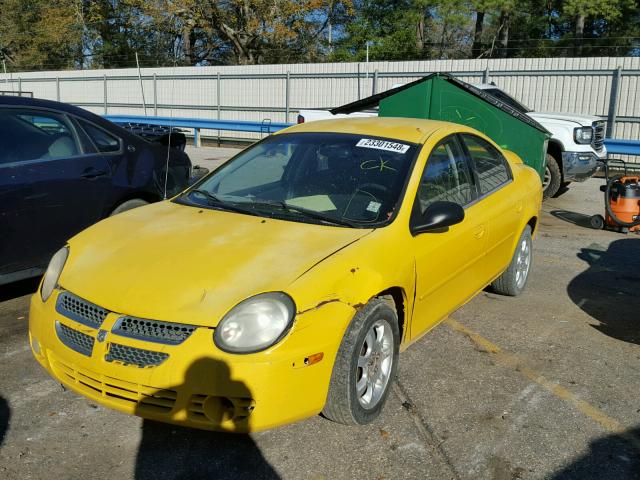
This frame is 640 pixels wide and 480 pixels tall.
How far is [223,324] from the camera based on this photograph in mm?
2727

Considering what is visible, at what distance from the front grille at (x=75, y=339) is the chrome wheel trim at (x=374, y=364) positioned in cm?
124

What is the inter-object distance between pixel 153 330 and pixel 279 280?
0.59 m

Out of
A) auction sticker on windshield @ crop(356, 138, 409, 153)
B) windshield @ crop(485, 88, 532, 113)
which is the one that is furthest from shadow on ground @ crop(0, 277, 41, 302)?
windshield @ crop(485, 88, 532, 113)

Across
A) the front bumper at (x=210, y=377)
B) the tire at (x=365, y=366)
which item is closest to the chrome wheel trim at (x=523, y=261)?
the tire at (x=365, y=366)

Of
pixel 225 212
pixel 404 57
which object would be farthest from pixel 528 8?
pixel 225 212

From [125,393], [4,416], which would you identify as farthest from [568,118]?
[4,416]

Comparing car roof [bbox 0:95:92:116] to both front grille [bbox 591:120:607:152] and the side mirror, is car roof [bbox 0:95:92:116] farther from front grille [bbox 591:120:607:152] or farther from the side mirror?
front grille [bbox 591:120:607:152]

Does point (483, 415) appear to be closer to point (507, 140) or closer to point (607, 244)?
point (607, 244)

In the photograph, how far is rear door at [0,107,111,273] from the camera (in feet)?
15.1

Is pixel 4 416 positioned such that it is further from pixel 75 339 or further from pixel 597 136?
pixel 597 136

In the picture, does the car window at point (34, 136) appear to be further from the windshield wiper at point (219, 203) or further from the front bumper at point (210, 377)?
the front bumper at point (210, 377)

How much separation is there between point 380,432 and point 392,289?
0.73 m

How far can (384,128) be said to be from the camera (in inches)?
170

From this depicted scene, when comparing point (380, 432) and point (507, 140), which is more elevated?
point (507, 140)
